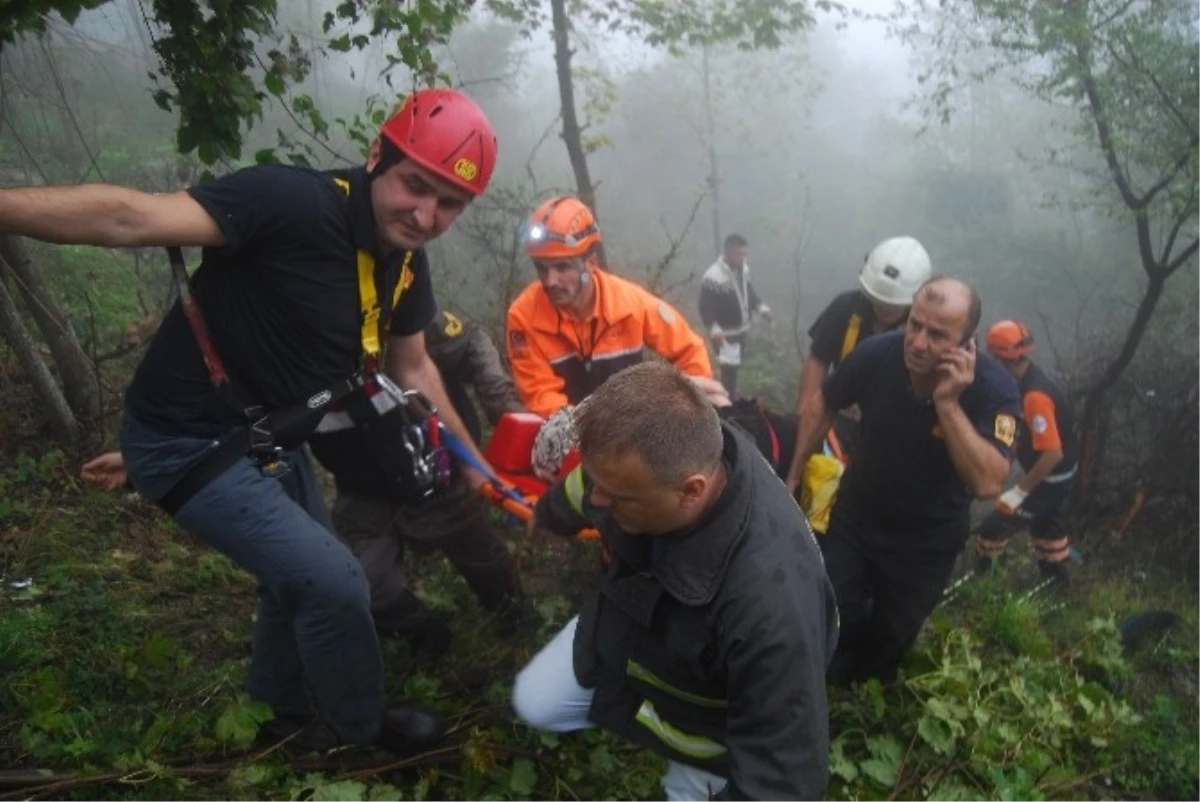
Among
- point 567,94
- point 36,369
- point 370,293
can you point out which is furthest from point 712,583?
point 567,94

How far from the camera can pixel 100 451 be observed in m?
4.85

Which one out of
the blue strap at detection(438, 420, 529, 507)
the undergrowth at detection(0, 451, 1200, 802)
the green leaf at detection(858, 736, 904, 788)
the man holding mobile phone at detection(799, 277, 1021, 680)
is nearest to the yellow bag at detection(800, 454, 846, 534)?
the man holding mobile phone at detection(799, 277, 1021, 680)

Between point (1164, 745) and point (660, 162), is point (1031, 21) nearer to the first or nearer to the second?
point (1164, 745)

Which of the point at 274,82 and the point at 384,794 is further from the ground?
the point at 274,82

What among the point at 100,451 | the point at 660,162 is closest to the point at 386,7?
the point at 100,451

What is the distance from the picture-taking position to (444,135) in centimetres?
237

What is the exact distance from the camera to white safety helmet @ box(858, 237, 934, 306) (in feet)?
16.1

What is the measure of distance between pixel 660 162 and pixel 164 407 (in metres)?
32.6

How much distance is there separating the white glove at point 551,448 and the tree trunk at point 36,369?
3.17 metres

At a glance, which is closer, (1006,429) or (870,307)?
(1006,429)

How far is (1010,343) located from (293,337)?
586cm

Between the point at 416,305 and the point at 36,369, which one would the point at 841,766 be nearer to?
the point at 416,305

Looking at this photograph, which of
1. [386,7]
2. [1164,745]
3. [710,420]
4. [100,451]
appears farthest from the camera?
[100,451]

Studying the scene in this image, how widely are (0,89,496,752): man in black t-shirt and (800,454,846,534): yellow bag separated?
2316 mm
